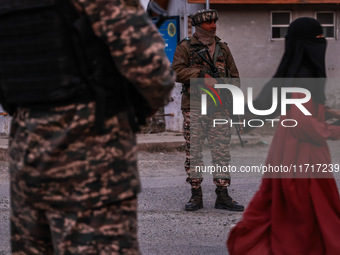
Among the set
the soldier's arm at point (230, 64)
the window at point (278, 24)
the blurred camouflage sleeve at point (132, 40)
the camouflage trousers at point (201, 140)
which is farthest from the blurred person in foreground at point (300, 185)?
the window at point (278, 24)

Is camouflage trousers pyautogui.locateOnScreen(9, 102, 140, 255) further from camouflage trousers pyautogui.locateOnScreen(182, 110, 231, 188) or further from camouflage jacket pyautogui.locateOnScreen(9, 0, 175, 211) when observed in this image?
camouflage trousers pyautogui.locateOnScreen(182, 110, 231, 188)

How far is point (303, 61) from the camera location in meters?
3.81

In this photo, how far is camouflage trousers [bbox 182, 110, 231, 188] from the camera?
605cm

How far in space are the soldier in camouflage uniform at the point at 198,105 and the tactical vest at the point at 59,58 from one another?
3.77 meters

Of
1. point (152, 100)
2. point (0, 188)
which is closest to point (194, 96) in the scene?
point (0, 188)

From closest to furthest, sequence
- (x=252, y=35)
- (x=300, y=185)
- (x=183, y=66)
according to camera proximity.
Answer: (x=300, y=185) < (x=183, y=66) < (x=252, y=35)

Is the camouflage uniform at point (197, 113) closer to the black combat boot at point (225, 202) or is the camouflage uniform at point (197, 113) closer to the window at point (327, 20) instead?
the black combat boot at point (225, 202)

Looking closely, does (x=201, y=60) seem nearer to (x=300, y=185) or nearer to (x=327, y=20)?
(x=300, y=185)

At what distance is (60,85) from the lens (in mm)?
2170

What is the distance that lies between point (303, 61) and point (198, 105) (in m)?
2.30

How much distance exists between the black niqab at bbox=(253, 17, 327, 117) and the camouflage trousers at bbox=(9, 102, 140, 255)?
1.68 m

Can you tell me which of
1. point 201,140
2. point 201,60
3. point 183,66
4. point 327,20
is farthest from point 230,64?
point 327,20

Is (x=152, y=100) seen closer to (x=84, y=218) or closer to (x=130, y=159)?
(x=130, y=159)

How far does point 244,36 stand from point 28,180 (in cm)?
1315
